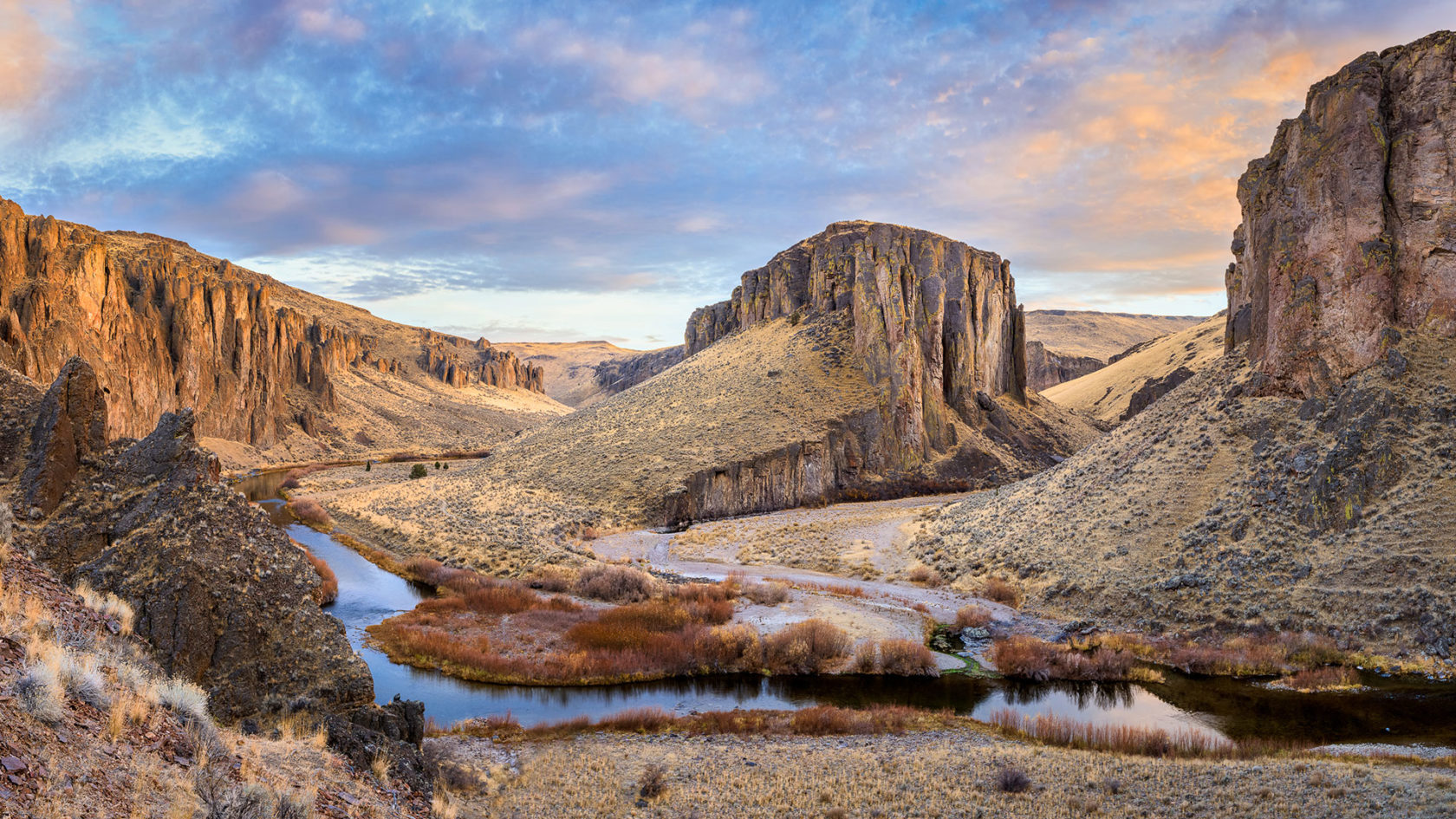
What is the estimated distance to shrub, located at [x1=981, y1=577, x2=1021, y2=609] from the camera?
29766 mm

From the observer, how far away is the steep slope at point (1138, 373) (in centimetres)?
10206

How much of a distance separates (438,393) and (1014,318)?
114966 mm

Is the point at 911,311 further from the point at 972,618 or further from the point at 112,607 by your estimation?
the point at 112,607

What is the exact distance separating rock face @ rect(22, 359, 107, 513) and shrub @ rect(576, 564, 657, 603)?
814 inches

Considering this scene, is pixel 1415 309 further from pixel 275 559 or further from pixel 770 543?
pixel 275 559

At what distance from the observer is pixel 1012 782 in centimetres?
1300

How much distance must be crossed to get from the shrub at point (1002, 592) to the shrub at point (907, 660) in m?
7.91

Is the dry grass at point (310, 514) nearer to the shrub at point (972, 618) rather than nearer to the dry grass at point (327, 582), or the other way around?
the dry grass at point (327, 582)

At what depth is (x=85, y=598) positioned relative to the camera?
9594 millimetres

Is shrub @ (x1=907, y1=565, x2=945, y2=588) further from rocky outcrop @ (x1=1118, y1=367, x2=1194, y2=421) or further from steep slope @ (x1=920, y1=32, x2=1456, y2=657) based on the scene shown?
rocky outcrop @ (x1=1118, y1=367, x2=1194, y2=421)

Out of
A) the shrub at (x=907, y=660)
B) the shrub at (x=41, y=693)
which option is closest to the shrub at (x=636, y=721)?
the shrub at (x=907, y=660)

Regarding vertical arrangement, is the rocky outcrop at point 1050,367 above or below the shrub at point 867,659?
above

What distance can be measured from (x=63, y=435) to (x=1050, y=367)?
175853 millimetres

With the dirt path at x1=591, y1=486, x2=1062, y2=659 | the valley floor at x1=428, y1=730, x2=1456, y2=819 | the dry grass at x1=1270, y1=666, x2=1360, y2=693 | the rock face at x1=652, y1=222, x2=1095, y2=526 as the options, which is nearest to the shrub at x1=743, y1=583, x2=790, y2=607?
the dirt path at x1=591, y1=486, x2=1062, y2=659
